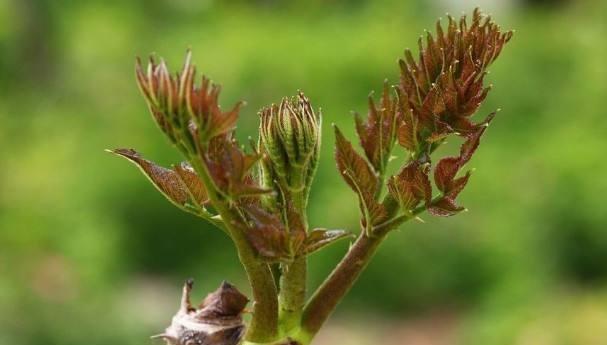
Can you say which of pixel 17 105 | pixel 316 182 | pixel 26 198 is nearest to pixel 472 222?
pixel 316 182

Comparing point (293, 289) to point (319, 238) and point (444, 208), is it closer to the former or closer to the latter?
point (319, 238)

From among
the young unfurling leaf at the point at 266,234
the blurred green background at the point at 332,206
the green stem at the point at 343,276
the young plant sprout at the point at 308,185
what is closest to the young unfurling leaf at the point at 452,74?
the young plant sprout at the point at 308,185

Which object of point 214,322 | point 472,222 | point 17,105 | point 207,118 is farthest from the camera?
point 17,105

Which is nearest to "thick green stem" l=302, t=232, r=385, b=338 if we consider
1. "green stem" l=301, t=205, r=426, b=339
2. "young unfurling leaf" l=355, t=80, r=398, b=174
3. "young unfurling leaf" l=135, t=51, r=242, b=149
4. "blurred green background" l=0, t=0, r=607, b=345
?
"green stem" l=301, t=205, r=426, b=339

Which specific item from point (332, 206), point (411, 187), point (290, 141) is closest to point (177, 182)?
point (290, 141)

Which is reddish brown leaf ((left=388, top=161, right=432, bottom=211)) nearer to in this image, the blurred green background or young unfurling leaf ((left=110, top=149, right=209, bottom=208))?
young unfurling leaf ((left=110, top=149, right=209, bottom=208))

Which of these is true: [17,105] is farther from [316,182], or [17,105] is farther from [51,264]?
[51,264]

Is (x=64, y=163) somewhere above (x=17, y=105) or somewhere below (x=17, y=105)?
below
